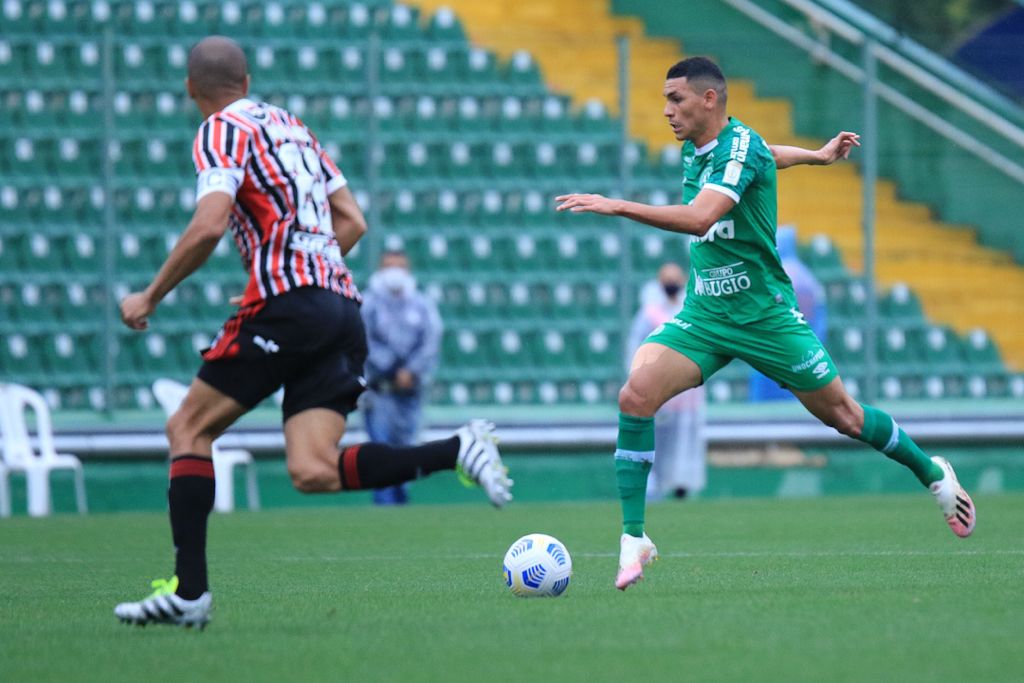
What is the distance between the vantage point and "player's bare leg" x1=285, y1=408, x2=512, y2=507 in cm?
612

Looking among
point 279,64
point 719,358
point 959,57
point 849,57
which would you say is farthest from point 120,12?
point 719,358

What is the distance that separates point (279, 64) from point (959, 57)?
22.7ft

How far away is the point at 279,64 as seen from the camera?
60.7 feet

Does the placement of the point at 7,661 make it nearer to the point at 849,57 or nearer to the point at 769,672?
the point at 769,672

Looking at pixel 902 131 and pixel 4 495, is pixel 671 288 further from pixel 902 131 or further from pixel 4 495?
pixel 4 495

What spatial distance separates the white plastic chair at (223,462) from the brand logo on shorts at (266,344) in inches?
352

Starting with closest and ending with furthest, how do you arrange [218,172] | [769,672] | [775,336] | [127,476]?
1. [769,672]
2. [218,172]
3. [775,336]
4. [127,476]

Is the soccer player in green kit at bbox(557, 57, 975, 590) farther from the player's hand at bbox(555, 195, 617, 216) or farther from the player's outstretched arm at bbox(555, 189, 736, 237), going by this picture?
the player's hand at bbox(555, 195, 617, 216)

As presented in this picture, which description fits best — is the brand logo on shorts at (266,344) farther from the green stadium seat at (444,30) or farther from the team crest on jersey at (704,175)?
the green stadium seat at (444,30)

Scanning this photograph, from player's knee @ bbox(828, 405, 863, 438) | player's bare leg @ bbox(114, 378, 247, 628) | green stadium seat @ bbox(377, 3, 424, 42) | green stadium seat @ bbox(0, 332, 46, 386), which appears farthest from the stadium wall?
player's bare leg @ bbox(114, 378, 247, 628)

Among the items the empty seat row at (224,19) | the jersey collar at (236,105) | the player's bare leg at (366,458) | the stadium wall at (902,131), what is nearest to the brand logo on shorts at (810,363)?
the player's bare leg at (366,458)

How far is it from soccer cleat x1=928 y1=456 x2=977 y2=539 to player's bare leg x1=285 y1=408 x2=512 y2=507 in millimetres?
2664

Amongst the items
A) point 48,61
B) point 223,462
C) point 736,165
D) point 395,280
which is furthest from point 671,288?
point 736,165

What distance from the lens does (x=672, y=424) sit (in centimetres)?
1557
